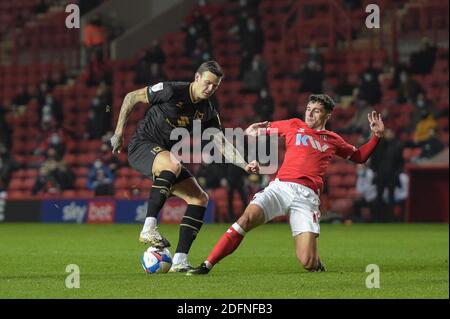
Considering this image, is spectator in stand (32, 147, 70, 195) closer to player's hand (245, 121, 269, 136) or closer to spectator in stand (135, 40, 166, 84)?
spectator in stand (135, 40, 166, 84)

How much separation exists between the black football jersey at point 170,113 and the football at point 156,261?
110 cm

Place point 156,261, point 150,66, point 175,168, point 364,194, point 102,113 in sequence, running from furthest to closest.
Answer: point 150,66, point 102,113, point 364,194, point 175,168, point 156,261

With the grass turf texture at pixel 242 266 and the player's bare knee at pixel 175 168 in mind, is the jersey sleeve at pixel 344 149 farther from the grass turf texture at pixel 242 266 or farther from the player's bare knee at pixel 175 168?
the player's bare knee at pixel 175 168

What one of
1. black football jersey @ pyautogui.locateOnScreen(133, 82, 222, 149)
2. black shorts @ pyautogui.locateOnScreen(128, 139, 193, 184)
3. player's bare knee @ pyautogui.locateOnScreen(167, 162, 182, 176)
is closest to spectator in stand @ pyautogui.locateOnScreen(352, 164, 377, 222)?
black football jersey @ pyautogui.locateOnScreen(133, 82, 222, 149)

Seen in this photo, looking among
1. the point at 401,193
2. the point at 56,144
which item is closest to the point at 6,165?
the point at 56,144

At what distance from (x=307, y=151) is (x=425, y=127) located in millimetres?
13015

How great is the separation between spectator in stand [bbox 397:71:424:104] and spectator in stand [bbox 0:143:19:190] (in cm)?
942

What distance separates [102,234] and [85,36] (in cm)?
1203

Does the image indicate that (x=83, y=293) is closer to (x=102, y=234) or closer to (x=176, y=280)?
(x=176, y=280)

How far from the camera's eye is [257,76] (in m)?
25.3

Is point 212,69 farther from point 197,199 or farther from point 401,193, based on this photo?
point 401,193

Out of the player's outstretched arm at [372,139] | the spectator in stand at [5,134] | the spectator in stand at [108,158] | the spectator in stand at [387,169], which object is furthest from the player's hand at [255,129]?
the spectator in stand at [5,134]

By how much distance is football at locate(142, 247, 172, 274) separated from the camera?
946cm

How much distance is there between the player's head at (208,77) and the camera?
31.4 ft
